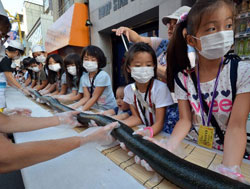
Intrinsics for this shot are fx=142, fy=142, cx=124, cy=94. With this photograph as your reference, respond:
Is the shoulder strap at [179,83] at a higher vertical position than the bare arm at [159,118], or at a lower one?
higher

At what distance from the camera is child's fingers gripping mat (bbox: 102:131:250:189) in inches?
30.5

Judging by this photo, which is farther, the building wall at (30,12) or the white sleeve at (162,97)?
the building wall at (30,12)

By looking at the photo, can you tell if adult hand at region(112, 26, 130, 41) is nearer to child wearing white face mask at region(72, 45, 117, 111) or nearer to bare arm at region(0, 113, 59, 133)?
child wearing white face mask at region(72, 45, 117, 111)

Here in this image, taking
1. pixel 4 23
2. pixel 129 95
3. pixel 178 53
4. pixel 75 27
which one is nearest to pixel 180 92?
pixel 178 53

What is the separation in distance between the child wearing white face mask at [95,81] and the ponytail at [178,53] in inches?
53.8

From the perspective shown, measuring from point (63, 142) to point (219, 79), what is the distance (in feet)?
3.68

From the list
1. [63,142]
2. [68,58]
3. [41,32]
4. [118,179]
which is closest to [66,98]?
[68,58]

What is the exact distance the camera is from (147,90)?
147cm

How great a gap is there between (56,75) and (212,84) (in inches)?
161

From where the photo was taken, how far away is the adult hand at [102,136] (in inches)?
39.8

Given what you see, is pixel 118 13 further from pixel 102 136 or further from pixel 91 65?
pixel 102 136

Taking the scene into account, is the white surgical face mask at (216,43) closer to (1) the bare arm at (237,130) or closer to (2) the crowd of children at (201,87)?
(2) the crowd of children at (201,87)

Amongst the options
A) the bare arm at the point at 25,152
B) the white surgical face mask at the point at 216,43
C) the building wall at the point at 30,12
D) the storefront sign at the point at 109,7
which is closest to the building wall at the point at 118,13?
the storefront sign at the point at 109,7

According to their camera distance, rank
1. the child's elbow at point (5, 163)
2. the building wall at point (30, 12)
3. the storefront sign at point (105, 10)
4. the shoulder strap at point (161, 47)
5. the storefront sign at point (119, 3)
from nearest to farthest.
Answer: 1. the child's elbow at point (5, 163)
2. the shoulder strap at point (161, 47)
3. the storefront sign at point (119, 3)
4. the storefront sign at point (105, 10)
5. the building wall at point (30, 12)
